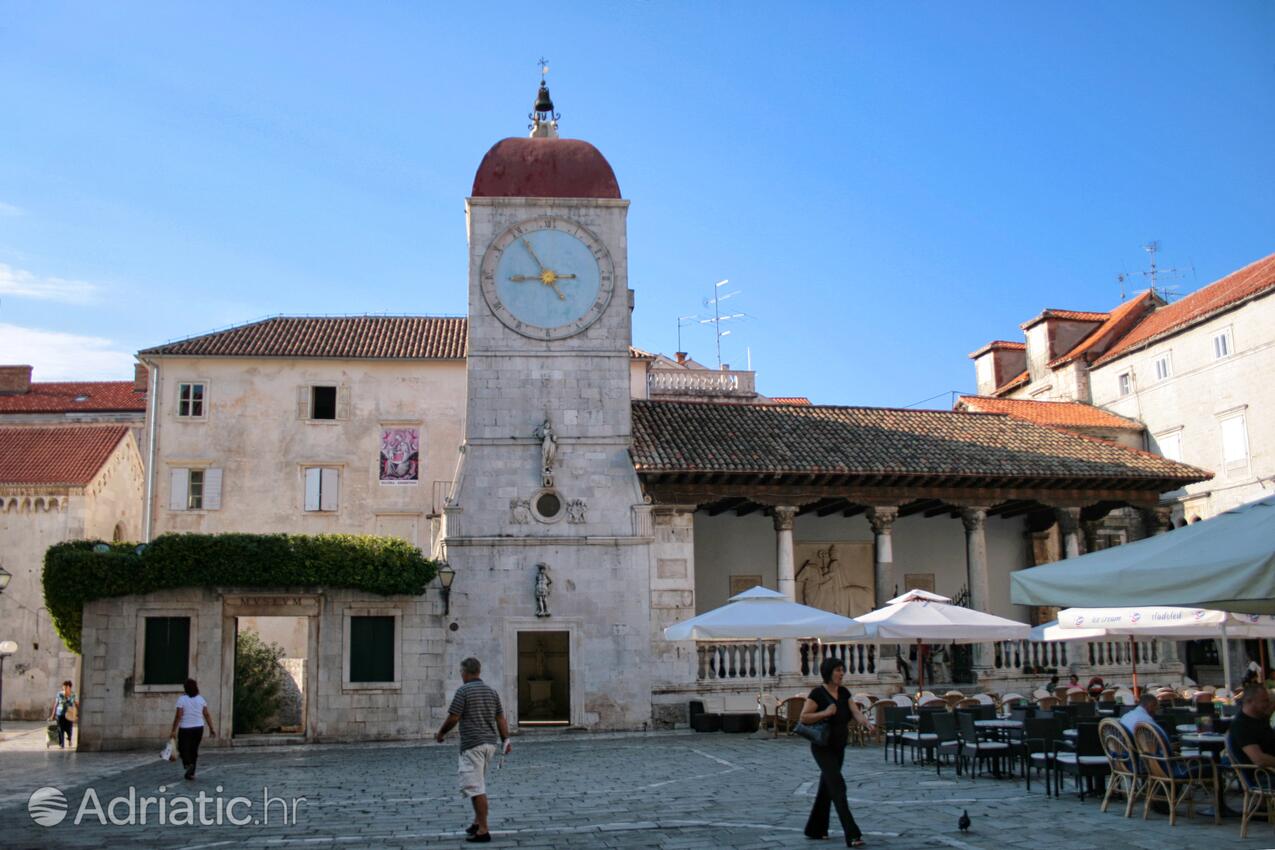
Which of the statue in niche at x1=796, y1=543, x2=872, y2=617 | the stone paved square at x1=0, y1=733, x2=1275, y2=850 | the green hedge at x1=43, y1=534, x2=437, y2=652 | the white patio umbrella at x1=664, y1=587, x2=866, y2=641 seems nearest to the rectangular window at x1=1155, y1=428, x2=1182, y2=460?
the statue in niche at x1=796, y1=543, x2=872, y2=617

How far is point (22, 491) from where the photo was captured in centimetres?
3631

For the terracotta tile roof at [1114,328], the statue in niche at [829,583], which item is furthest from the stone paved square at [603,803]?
the terracotta tile roof at [1114,328]

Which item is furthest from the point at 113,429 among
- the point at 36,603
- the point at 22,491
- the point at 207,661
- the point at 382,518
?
the point at 207,661

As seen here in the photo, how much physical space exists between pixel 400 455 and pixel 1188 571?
28207 mm

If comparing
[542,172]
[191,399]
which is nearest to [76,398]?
[191,399]

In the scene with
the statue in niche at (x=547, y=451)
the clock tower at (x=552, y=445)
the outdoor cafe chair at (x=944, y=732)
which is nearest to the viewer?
the outdoor cafe chair at (x=944, y=732)

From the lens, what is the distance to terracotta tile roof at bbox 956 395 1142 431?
113 feet

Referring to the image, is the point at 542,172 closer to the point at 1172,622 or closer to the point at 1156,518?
the point at 1172,622

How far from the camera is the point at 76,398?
47.8 meters

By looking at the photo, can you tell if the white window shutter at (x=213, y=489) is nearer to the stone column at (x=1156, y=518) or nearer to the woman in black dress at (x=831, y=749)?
the stone column at (x=1156, y=518)

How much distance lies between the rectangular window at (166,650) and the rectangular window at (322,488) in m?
12.6

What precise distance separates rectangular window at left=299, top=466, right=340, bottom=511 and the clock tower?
39.8ft

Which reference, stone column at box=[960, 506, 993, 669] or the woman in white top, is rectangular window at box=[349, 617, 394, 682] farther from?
stone column at box=[960, 506, 993, 669]

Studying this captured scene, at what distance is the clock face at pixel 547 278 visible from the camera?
2466cm
